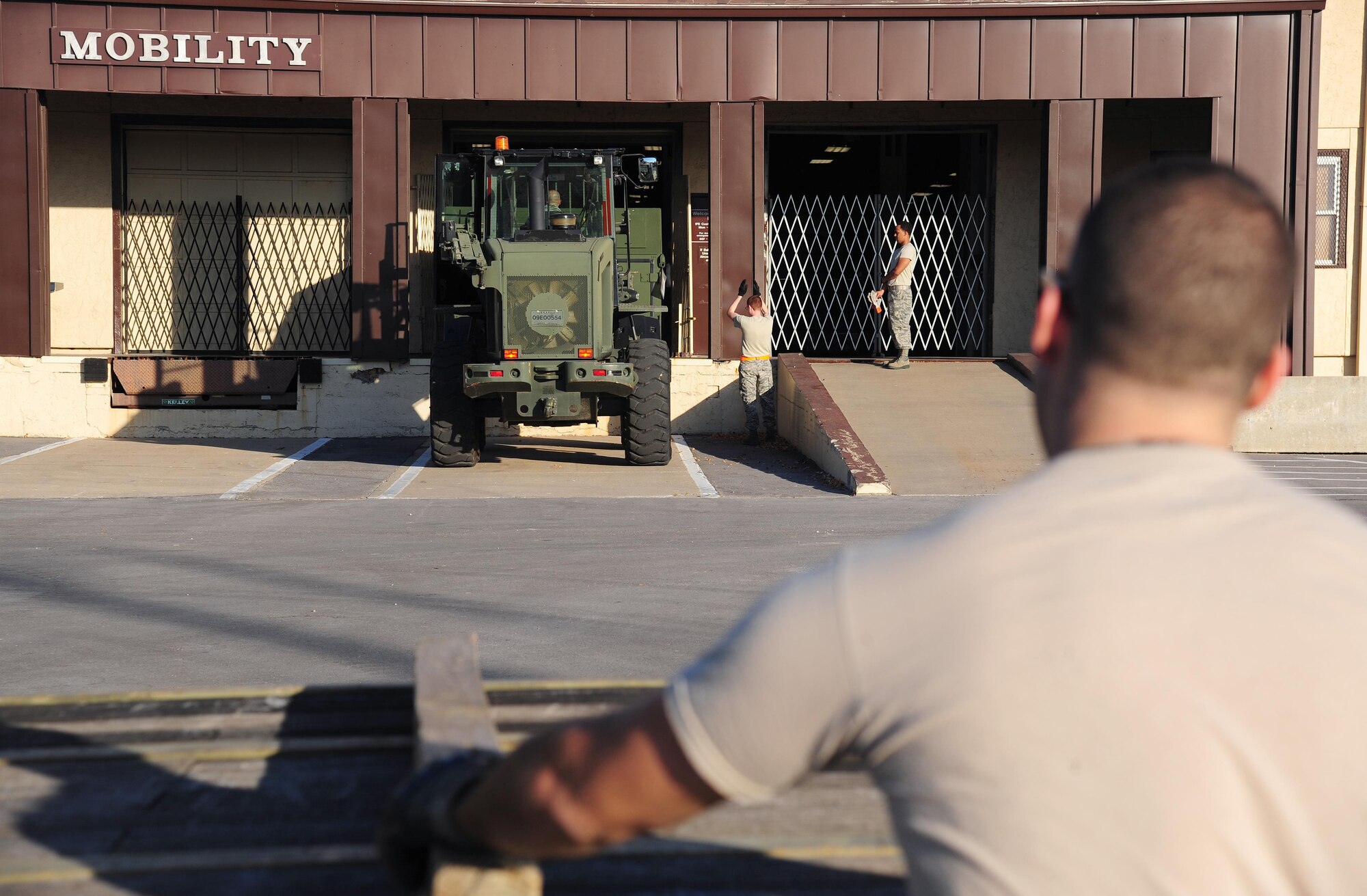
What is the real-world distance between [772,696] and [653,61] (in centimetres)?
1739

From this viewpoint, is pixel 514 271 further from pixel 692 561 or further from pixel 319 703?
pixel 319 703

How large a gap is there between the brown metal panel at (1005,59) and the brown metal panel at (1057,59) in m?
0.11

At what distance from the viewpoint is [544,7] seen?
1777cm

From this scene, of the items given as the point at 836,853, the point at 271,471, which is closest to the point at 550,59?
the point at 271,471

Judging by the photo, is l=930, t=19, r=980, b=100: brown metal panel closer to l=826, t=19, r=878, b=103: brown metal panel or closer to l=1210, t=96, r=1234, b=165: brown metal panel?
l=826, t=19, r=878, b=103: brown metal panel

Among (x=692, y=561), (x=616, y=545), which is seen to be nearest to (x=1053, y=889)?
(x=692, y=561)

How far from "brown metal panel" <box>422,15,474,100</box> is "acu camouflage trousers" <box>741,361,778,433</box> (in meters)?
4.97

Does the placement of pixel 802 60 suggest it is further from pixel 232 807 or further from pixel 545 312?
pixel 232 807

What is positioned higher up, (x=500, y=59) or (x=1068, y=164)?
(x=500, y=59)

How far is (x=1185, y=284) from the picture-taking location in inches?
59.8

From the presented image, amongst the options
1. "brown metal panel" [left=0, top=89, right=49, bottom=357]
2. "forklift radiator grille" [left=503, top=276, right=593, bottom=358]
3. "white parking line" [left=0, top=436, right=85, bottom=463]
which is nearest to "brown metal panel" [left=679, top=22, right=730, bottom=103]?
"forklift radiator grille" [left=503, top=276, right=593, bottom=358]

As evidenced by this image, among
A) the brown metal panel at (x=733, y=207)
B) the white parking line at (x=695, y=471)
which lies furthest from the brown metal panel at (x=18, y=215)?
the brown metal panel at (x=733, y=207)

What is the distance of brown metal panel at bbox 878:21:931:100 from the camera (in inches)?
715

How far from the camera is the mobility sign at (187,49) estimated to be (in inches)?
682
